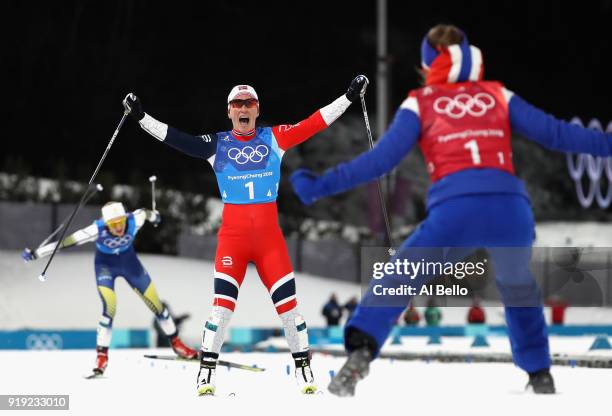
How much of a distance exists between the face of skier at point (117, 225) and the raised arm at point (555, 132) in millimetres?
6048

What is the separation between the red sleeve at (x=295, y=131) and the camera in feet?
25.8

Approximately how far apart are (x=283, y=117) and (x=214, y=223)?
10.1m

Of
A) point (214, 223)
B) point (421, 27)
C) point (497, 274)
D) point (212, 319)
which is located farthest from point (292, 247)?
point (497, 274)

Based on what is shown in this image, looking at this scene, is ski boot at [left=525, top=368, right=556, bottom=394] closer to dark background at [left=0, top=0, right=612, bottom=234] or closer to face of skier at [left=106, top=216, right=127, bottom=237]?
face of skier at [left=106, top=216, right=127, bottom=237]

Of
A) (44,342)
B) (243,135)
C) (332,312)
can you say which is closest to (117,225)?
(243,135)

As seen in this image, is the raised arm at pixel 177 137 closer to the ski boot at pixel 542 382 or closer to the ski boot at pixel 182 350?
the ski boot at pixel 542 382

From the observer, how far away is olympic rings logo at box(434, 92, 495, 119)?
17.9ft

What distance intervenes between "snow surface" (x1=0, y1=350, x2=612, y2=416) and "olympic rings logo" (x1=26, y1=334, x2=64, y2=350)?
22.4ft

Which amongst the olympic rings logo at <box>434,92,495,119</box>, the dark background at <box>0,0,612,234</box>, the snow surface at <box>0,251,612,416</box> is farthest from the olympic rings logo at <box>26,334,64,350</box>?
the dark background at <box>0,0,612,234</box>

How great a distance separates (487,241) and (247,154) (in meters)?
2.77

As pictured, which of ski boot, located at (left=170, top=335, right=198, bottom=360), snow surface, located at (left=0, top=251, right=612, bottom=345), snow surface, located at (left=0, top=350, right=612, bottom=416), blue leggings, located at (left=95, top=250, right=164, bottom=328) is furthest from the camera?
snow surface, located at (left=0, top=251, right=612, bottom=345)

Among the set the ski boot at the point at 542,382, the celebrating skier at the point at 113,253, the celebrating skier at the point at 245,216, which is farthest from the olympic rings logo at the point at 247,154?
the celebrating skier at the point at 113,253

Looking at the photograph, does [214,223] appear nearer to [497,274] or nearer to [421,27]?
[421,27]

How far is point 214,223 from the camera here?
3328 cm
